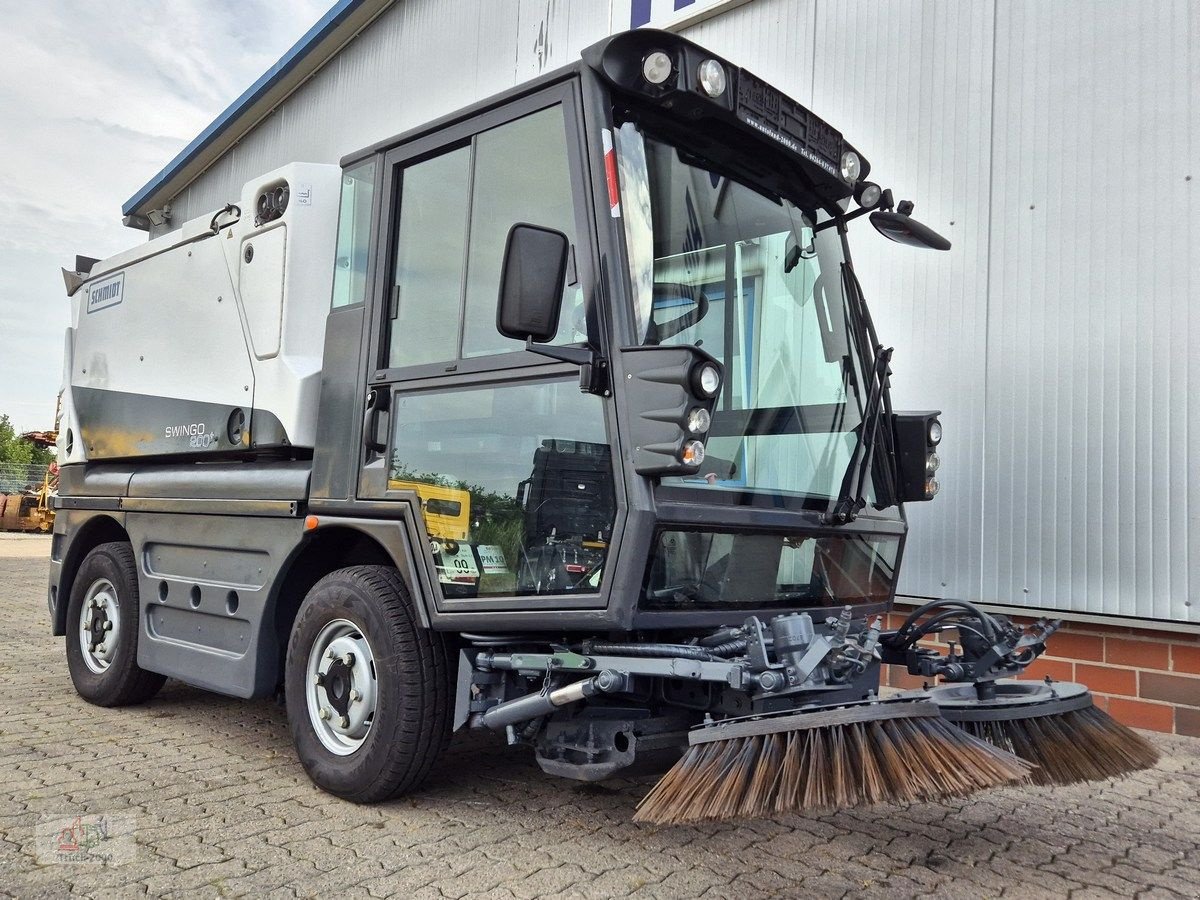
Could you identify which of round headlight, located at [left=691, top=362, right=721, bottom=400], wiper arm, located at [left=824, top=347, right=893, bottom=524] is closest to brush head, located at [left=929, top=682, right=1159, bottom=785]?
wiper arm, located at [left=824, top=347, right=893, bottom=524]

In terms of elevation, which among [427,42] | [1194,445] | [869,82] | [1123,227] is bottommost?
[1194,445]

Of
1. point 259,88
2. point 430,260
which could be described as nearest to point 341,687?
point 430,260

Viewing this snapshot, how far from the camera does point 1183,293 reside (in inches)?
199

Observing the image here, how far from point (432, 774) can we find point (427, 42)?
8328mm

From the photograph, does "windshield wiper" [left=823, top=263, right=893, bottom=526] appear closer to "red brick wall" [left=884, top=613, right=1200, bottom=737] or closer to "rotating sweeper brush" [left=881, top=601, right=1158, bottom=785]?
"rotating sweeper brush" [left=881, top=601, right=1158, bottom=785]

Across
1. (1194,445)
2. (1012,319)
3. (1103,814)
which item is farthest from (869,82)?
(1103,814)

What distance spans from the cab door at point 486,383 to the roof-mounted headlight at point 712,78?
0.43 metres

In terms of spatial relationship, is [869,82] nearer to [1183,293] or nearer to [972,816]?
[1183,293]

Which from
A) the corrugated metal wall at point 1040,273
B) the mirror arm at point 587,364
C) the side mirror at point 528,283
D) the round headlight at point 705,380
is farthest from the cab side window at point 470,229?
the corrugated metal wall at point 1040,273

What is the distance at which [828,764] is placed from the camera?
2.57 meters

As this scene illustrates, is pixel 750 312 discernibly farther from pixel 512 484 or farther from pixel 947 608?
pixel 947 608

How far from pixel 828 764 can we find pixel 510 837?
4.20 ft

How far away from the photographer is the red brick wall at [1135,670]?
4.96 metres

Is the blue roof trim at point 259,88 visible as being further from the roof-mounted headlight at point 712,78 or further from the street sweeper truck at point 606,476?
the roof-mounted headlight at point 712,78
